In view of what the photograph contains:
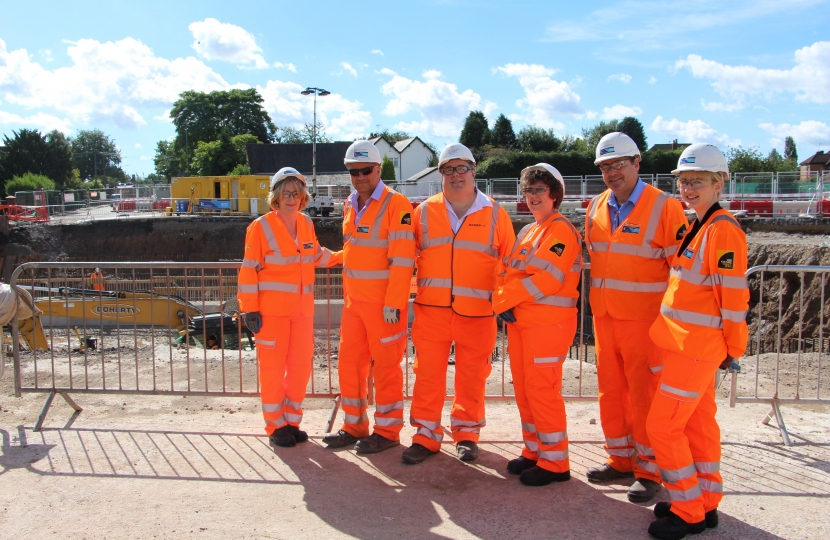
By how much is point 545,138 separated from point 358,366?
68.1m

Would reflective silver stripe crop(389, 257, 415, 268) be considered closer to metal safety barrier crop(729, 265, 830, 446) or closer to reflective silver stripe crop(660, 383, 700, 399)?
reflective silver stripe crop(660, 383, 700, 399)

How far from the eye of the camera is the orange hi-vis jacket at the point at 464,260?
4.14 metres

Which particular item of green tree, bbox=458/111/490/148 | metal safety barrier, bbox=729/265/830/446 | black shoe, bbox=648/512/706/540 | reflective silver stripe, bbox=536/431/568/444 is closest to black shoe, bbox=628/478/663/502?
black shoe, bbox=648/512/706/540

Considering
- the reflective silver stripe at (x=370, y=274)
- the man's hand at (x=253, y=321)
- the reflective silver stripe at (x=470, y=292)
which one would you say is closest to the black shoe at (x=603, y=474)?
the reflective silver stripe at (x=470, y=292)

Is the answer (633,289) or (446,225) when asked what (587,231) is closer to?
(633,289)

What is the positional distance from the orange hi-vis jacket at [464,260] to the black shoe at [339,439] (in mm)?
1212

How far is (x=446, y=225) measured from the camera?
4.21 meters

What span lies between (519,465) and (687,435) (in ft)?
3.79

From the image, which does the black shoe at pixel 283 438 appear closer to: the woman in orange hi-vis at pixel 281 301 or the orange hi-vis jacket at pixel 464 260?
the woman in orange hi-vis at pixel 281 301

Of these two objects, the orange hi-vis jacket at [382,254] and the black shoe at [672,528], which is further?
the orange hi-vis jacket at [382,254]

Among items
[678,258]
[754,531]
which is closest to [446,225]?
[678,258]

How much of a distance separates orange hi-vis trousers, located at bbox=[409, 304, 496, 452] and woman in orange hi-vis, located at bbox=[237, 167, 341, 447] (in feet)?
3.11

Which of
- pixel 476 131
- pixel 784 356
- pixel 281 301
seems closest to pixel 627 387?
pixel 281 301

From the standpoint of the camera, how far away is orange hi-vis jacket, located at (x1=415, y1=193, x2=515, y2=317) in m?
4.14
